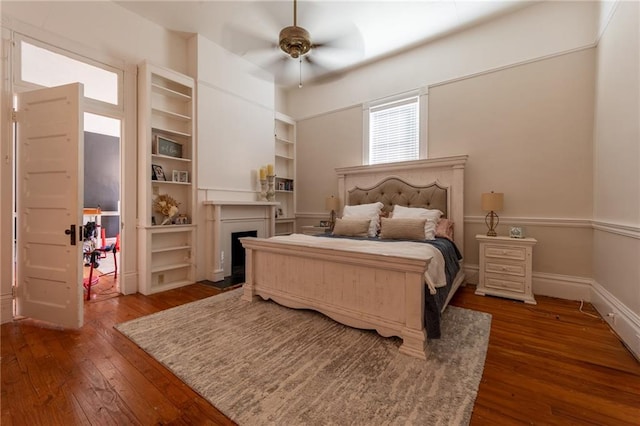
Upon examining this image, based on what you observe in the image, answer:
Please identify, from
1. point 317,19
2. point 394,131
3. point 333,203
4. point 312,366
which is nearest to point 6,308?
point 312,366

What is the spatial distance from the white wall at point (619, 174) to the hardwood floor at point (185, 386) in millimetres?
317

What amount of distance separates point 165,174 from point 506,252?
14.2 ft

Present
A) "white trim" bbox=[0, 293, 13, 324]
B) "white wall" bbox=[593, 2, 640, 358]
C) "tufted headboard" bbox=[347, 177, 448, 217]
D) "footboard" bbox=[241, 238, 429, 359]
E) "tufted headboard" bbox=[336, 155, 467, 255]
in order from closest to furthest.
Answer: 1. "footboard" bbox=[241, 238, 429, 359]
2. "white wall" bbox=[593, 2, 640, 358]
3. "white trim" bbox=[0, 293, 13, 324]
4. "tufted headboard" bbox=[336, 155, 467, 255]
5. "tufted headboard" bbox=[347, 177, 448, 217]

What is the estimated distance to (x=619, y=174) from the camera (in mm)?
2309

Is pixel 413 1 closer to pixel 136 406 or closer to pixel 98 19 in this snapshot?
pixel 98 19

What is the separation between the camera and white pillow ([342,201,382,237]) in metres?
3.62

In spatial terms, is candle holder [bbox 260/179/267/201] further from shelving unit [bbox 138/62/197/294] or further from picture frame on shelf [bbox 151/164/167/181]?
picture frame on shelf [bbox 151/164/167/181]

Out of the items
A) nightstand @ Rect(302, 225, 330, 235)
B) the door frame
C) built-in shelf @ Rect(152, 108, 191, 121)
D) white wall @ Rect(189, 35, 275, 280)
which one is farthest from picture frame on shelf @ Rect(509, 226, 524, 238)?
the door frame

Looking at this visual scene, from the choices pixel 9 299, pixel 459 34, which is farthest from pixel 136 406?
pixel 459 34

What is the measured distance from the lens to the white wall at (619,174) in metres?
2.03

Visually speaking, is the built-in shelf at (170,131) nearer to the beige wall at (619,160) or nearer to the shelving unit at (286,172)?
the shelving unit at (286,172)

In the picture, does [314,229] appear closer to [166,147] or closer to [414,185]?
[414,185]

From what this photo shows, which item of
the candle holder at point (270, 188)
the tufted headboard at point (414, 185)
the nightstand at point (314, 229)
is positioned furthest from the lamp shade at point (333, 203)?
the candle holder at point (270, 188)

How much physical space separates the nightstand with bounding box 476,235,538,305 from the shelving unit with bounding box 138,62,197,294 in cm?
374
